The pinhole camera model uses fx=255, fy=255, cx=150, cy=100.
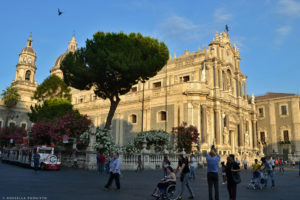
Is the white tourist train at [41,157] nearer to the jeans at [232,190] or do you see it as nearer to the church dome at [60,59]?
the jeans at [232,190]

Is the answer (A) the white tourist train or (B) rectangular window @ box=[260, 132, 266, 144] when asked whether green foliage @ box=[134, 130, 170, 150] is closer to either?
(A) the white tourist train

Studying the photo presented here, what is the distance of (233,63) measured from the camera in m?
41.9

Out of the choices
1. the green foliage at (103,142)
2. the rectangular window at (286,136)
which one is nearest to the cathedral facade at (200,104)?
the rectangular window at (286,136)

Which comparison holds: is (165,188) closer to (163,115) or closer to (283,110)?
(163,115)

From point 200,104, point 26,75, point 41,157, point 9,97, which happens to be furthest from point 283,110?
point 26,75

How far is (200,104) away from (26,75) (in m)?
42.4

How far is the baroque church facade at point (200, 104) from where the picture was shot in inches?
1219

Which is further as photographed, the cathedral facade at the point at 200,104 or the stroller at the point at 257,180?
the cathedral facade at the point at 200,104

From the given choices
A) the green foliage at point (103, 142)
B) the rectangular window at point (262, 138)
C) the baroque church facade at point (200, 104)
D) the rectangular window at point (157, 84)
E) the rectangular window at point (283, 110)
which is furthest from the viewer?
the rectangular window at point (262, 138)

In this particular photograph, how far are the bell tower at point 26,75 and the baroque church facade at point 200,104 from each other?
32.6 feet

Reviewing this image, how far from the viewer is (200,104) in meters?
30.9

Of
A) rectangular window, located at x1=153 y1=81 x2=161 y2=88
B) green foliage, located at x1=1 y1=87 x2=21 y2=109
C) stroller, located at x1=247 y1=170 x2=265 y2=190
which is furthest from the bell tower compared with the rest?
stroller, located at x1=247 y1=170 x2=265 y2=190

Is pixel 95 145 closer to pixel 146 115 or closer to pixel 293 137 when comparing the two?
pixel 146 115

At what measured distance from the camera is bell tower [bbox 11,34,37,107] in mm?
54412
